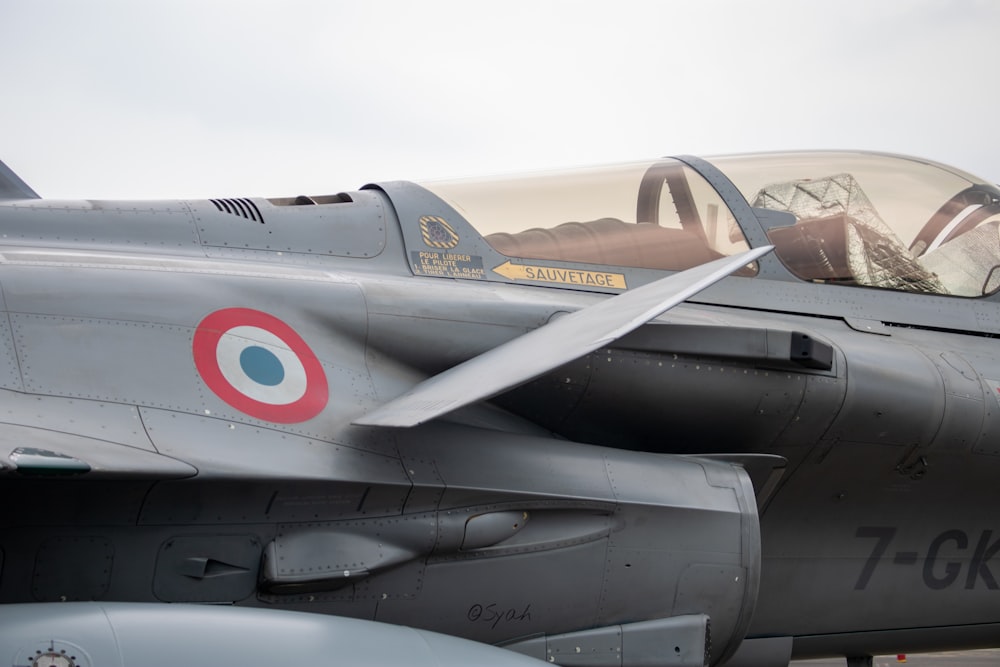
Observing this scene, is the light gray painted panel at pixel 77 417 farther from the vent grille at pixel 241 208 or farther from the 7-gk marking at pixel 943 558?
the 7-gk marking at pixel 943 558

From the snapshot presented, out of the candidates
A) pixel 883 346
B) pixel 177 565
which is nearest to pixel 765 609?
pixel 883 346

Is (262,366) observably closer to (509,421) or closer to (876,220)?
(509,421)

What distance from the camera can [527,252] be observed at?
20.4 ft

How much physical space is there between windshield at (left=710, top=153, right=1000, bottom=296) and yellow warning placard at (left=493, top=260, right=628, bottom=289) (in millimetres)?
1113

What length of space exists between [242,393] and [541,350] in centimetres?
129

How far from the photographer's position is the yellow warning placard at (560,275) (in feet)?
20.0

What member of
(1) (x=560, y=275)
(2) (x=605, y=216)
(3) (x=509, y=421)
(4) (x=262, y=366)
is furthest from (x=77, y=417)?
(2) (x=605, y=216)

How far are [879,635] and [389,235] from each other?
3600 millimetres

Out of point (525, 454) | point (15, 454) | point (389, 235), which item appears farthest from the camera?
point (389, 235)

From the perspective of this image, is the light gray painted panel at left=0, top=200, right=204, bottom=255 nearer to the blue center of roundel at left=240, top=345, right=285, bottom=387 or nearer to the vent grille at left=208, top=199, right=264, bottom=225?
the vent grille at left=208, top=199, right=264, bottom=225

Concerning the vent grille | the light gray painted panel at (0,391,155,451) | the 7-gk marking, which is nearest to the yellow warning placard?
the vent grille

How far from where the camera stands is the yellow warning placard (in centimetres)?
611

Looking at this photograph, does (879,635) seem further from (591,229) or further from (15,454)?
(15,454)

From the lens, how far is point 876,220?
276 inches
